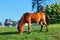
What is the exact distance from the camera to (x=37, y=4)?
1770 inches

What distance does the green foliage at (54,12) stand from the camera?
33.5 metres

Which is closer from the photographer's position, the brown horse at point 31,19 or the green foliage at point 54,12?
the brown horse at point 31,19

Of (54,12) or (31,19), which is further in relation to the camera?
(54,12)

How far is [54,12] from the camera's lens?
36.5 meters

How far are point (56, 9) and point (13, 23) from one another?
7.48 m

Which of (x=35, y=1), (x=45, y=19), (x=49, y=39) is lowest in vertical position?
(x=49, y=39)

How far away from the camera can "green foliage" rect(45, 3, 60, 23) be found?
3349 centimetres

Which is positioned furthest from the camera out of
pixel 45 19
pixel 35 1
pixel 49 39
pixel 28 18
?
pixel 35 1

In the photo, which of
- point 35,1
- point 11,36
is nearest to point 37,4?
point 35,1

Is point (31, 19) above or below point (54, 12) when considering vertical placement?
below

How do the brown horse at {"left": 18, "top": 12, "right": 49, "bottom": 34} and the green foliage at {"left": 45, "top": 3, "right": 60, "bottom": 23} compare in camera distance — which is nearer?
the brown horse at {"left": 18, "top": 12, "right": 49, "bottom": 34}

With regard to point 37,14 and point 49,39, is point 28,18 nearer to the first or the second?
point 37,14

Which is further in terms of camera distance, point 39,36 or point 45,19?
point 45,19

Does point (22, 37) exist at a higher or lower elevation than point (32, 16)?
lower
